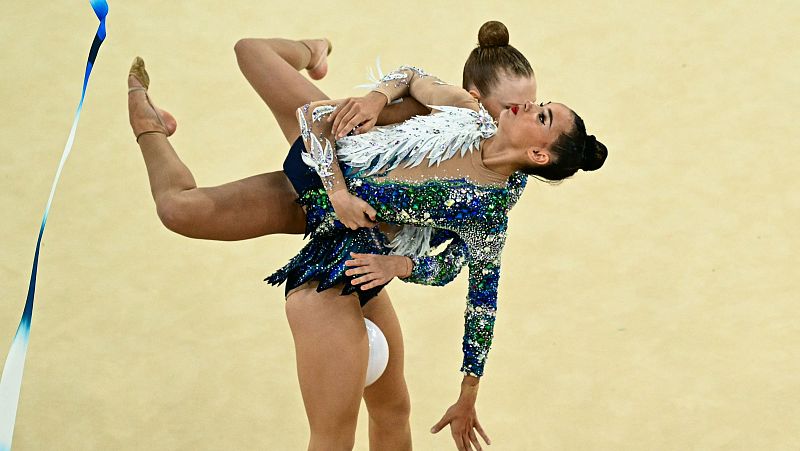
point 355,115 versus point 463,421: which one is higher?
point 355,115

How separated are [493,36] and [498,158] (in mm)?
434

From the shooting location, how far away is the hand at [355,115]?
2.34m

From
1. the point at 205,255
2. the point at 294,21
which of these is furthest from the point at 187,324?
the point at 294,21

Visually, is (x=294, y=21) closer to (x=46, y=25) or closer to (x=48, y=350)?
(x=46, y=25)

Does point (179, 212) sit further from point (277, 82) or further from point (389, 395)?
point (389, 395)

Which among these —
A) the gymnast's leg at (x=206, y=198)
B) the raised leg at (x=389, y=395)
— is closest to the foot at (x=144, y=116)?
the gymnast's leg at (x=206, y=198)

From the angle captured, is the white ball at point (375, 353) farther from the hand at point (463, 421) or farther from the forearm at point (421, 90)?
the forearm at point (421, 90)

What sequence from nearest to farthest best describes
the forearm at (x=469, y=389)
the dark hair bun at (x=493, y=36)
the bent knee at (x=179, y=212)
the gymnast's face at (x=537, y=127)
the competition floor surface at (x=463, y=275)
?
the gymnast's face at (x=537, y=127) → the bent knee at (x=179, y=212) → the forearm at (x=469, y=389) → the dark hair bun at (x=493, y=36) → the competition floor surface at (x=463, y=275)

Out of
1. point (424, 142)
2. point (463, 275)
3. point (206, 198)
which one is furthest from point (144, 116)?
point (463, 275)

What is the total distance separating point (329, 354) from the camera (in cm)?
238

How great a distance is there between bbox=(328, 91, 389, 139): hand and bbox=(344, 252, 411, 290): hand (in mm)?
280

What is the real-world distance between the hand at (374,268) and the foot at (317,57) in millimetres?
717

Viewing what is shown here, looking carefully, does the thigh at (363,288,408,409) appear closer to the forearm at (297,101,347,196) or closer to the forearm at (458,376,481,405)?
the forearm at (458,376,481,405)

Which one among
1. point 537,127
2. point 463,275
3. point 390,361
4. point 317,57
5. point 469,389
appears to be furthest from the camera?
point 463,275
